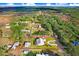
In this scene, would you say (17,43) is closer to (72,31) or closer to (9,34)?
(9,34)

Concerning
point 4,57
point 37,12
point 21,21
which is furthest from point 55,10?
point 4,57

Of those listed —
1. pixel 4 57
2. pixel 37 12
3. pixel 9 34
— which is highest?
pixel 37 12

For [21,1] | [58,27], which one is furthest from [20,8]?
[58,27]

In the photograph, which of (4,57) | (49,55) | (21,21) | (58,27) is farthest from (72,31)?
(4,57)

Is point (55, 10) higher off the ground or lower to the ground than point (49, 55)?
higher

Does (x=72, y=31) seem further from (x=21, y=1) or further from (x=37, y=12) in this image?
(x=21, y=1)

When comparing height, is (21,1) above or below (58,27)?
above
